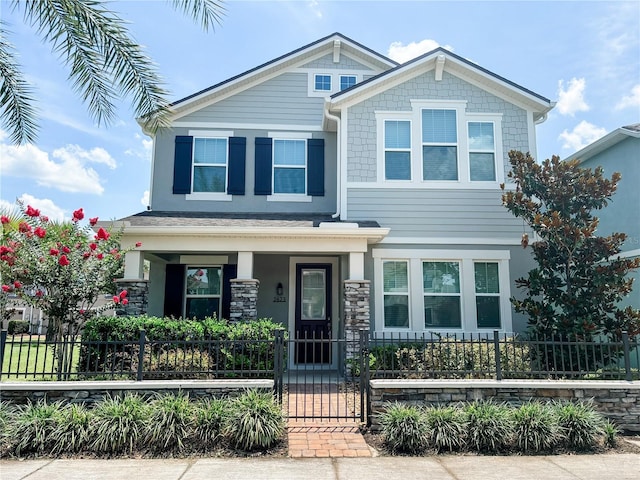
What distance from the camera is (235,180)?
458 inches

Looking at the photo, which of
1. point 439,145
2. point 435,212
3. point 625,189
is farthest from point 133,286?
point 625,189

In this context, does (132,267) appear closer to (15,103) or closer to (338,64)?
(15,103)

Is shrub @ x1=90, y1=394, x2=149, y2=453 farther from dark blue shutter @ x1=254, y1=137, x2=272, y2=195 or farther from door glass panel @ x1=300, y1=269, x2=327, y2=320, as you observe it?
dark blue shutter @ x1=254, y1=137, x2=272, y2=195

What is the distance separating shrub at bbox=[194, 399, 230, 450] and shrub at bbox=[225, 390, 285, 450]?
12 cm

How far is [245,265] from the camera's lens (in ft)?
31.6

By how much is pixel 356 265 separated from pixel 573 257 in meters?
4.27

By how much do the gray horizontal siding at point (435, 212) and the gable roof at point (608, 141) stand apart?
3.08 metres

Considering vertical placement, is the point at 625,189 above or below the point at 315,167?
below

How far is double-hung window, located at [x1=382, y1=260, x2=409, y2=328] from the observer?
1019cm

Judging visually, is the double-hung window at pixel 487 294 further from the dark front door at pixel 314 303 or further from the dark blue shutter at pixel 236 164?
the dark blue shutter at pixel 236 164

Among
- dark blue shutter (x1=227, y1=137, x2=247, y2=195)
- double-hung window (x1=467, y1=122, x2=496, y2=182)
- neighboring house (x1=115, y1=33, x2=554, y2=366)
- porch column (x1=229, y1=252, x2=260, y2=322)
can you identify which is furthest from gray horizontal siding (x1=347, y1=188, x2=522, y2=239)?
dark blue shutter (x1=227, y1=137, x2=247, y2=195)

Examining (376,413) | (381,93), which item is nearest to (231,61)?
(381,93)

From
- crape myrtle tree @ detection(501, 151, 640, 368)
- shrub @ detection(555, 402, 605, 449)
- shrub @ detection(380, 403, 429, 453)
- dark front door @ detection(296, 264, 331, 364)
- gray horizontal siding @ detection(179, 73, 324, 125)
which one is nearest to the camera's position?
shrub @ detection(380, 403, 429, 453)

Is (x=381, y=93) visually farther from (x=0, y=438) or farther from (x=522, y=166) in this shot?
(x=0, y=438)
